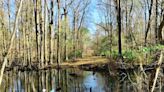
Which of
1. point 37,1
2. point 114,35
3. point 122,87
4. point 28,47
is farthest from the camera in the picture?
point 114,35

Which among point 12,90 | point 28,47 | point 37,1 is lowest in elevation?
point 12,90

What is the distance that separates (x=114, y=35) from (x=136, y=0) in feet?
35.8

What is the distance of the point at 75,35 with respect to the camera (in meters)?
51.7

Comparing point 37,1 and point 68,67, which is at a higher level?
point 37,1

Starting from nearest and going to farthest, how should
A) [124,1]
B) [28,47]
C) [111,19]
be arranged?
[28,47] → [124,1] → [111,19]

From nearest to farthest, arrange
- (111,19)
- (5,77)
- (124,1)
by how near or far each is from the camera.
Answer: (5,77), (124,1), (111,19)

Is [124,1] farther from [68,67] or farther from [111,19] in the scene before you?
[68,67]

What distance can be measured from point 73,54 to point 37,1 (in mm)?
20266

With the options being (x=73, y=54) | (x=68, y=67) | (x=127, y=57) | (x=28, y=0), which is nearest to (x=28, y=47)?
(x=28, y=0)

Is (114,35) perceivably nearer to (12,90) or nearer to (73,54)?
(73,54)

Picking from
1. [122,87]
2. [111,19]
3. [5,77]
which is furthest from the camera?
[111,19]

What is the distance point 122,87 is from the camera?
17.8 metres

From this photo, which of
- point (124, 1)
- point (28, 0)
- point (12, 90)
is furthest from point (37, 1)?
point (124, 1)

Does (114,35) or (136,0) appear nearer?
(136,0)
